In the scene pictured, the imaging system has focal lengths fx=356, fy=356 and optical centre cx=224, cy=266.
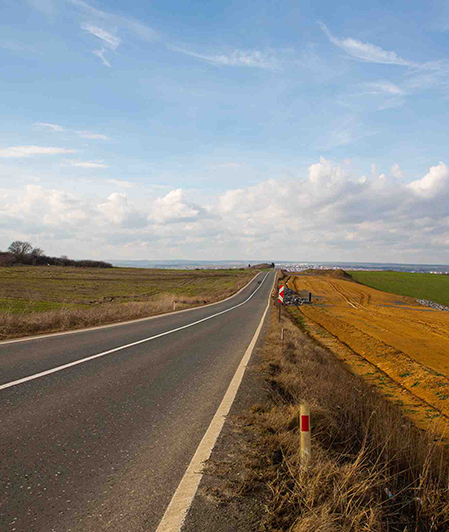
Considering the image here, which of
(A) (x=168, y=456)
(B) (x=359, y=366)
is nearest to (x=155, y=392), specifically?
(A) (x=168, y=456)

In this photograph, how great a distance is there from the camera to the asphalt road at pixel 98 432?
2902 millimetres

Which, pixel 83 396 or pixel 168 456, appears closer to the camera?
pixel 168 456

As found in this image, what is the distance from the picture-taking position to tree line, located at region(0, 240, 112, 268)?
117 metres

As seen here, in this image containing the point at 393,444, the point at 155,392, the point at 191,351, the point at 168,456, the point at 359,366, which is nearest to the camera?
the point at 168,456

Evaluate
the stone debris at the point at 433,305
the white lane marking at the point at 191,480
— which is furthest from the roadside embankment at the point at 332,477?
the stone debris at the point at 433,305

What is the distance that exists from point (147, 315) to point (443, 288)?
2475 inches

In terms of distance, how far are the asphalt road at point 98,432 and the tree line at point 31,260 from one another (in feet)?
396

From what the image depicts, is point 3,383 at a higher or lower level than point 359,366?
higher

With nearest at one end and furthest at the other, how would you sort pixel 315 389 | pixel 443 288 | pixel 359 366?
pixel 315 389 → pixel 359 366 → pixel 443 288

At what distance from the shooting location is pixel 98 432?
4.38m

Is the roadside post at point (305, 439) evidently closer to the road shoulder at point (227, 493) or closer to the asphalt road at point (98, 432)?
the road shoulder at point (227, 493)

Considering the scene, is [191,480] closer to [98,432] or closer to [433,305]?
[98,432]

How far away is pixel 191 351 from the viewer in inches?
393

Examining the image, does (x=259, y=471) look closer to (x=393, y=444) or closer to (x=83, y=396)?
(x=393, y=444)
